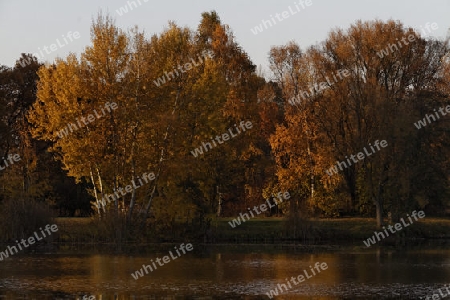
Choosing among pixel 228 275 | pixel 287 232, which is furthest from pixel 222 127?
pixel 228 275

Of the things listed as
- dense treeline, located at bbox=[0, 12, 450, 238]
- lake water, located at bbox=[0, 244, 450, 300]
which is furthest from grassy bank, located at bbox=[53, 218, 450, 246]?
lake water, located at bbox=[0, 244, 450, 300]

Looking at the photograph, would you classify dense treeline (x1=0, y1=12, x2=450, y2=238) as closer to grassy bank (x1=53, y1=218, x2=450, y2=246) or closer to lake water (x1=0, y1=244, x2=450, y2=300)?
grassy bank (x1=53, y1=218, x2=450, y2=246)

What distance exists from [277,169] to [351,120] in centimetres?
700

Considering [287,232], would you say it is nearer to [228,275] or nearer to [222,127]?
[222,127]

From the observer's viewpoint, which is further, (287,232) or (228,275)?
(287,232)

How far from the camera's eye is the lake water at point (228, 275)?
27.5m

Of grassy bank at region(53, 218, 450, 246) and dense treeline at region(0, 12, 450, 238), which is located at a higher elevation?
dense treeline at region(0, 12, 450, 238)

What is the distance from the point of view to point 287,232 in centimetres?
5369

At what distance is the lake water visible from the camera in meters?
27.5

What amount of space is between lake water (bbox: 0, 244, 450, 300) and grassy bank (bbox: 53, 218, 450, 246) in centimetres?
695

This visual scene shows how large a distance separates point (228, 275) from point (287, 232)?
2094cm

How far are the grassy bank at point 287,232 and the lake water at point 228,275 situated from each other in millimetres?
6954

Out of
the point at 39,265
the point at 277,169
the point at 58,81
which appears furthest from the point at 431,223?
the point at 39,265

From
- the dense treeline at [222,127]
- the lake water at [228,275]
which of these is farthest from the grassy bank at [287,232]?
the lake water at [228,275]
